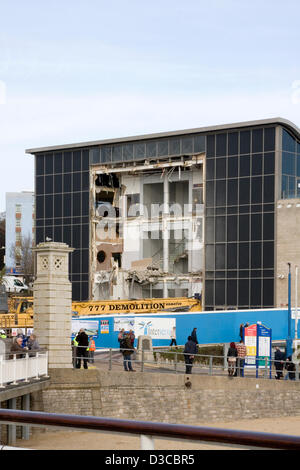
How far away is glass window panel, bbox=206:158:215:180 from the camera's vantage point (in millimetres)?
68812

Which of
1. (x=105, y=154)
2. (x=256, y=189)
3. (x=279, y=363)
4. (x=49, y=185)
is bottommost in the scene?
(x=279, y=363)

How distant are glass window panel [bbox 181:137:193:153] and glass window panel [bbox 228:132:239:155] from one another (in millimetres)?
3882

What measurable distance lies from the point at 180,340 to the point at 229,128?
2604cm

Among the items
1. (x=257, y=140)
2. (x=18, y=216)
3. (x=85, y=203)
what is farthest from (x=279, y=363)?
(x=18, y=216)

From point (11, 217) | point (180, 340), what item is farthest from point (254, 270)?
point (11, 217)

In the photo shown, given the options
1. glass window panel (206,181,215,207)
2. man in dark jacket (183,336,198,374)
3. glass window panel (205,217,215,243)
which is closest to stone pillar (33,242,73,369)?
man in dark jacket (183,336,198,374)

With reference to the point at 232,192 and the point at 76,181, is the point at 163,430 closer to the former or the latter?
the point at 232,192

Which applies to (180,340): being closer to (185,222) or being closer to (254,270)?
(254,270)

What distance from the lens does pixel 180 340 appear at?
46.1m

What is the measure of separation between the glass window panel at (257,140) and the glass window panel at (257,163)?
1.36 ft

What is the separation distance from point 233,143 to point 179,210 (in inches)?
310

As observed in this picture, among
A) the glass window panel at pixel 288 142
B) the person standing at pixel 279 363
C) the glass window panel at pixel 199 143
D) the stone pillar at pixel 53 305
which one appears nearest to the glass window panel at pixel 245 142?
the glass window panel at pixel 288 142

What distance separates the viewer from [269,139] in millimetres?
66375

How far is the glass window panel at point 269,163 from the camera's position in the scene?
216ft
